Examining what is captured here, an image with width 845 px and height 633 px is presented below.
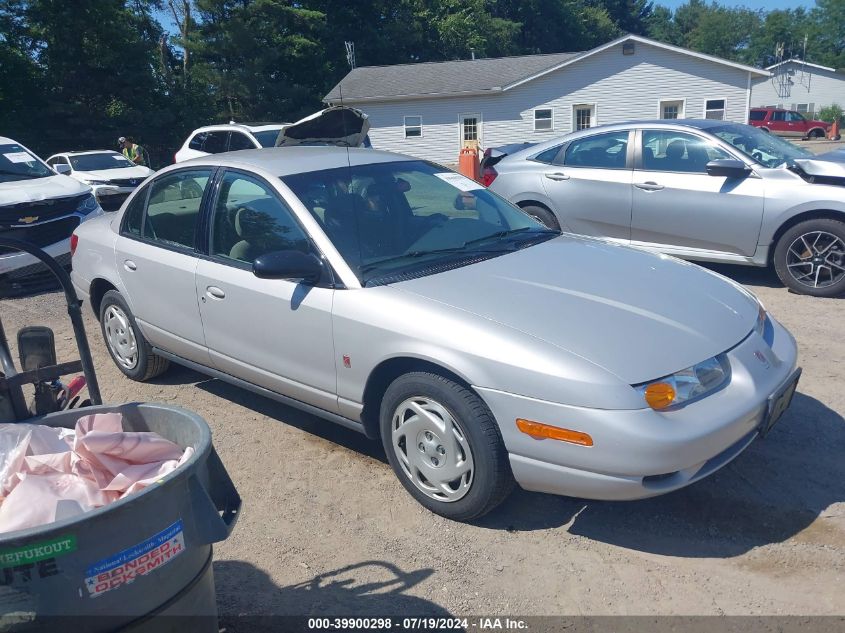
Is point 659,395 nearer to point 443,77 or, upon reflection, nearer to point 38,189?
point 38,189

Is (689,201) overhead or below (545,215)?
overhead

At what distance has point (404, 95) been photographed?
33.9m

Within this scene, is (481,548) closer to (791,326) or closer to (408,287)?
(408,287)

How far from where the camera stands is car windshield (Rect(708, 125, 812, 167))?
7.22 meters

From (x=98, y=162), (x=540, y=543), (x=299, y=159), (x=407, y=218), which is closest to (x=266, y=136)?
(x=98, y=162)

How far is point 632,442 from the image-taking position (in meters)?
2.98

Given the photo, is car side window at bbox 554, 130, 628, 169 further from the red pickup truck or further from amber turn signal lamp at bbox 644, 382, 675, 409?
the red pickup truck

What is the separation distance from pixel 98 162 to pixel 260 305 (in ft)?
49.8

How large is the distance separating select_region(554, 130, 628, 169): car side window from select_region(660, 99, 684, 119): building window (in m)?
25.3

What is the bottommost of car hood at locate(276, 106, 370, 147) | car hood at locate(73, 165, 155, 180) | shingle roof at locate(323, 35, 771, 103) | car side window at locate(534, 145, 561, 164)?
car hood at locate(73, 165, 155, 180)

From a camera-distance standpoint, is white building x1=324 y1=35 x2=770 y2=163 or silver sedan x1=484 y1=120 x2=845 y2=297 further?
white building x1=324 y1=35 x2=770 y2=163

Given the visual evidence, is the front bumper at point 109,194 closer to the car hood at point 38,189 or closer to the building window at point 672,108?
the car hood at point 38,189

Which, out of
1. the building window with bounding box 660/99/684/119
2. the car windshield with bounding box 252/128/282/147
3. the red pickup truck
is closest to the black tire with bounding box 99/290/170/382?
the car windshield with bounding box 252/128/282/147

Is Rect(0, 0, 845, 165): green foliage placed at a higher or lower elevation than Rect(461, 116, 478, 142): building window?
higher
